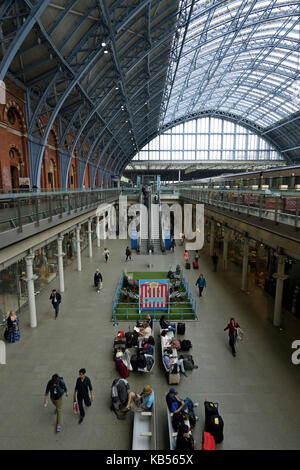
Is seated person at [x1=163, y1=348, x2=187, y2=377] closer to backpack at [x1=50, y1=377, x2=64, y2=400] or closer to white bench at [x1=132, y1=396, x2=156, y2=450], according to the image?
white bench at [x1=132, y1=396, x2=156, y2=450]

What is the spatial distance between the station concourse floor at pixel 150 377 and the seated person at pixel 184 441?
763 millimetres

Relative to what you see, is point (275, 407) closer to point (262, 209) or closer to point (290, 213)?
point (290, 213)

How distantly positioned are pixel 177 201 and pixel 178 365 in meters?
38.0

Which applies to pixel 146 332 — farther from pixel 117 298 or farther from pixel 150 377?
pixel 117 298

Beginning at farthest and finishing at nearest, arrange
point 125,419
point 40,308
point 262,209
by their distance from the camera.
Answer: point 40,308
point 262,209
point 125,419

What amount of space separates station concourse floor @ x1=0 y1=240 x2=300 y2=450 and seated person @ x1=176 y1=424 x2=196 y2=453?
763 mm

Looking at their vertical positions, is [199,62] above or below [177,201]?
above

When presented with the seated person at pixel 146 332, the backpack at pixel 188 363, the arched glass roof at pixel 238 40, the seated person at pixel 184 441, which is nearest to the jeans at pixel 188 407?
the seated person at pixel 184 441

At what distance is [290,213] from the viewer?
8711mm


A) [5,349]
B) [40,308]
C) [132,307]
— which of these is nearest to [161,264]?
[132,307]

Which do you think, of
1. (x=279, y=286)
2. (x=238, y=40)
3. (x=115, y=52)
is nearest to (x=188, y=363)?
(x=279, y=286)

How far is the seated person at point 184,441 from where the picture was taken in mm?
5484

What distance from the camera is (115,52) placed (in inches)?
781

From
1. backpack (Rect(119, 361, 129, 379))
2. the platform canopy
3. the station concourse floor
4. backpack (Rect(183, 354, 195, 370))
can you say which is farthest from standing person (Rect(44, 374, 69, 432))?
the platform canopy
